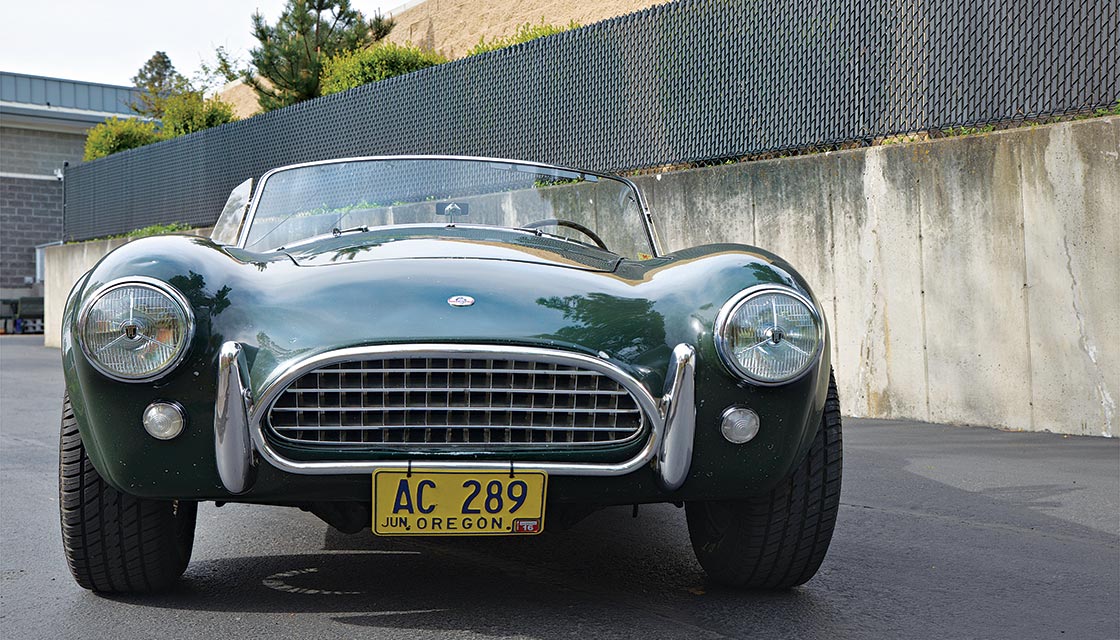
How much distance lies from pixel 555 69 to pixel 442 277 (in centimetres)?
874

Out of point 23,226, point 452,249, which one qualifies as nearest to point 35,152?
point 23,226

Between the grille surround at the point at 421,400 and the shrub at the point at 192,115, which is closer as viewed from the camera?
the grille surround at the point at 421,400

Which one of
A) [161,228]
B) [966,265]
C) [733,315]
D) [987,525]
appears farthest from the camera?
[161,228]

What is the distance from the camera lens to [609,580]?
3.39m

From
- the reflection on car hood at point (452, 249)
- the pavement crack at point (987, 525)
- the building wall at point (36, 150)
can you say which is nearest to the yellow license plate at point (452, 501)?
the reflection on car hood at point (452, 249)

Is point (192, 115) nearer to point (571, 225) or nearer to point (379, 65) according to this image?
point (379, 65)

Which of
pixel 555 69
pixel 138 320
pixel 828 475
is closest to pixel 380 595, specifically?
pixel 138 320

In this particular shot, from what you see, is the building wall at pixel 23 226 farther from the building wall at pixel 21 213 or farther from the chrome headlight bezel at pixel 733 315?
the chrome headlight bezel at pixel 733 315

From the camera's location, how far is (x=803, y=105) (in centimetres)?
885

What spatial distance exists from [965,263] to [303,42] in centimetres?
1938

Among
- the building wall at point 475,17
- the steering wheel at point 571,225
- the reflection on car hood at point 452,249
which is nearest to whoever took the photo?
the reflection on car hood at point 452,249

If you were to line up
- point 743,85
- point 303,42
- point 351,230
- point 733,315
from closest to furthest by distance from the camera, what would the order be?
point 733,315, point 351,230, point 743,85, point 303,42

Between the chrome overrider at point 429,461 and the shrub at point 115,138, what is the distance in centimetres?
2327

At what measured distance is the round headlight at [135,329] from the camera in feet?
8.95
